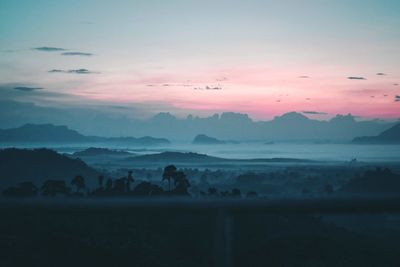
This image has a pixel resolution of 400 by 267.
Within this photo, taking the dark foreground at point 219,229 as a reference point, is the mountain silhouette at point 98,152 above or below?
above

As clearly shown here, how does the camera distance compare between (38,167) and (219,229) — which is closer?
(219,229)

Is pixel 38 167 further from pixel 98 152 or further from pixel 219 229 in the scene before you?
pixel 219 229

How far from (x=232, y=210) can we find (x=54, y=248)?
150 cm

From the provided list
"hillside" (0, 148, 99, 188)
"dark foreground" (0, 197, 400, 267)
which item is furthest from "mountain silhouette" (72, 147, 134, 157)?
"dark foreground" (0, 197, 400, 267)

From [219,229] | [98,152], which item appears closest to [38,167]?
[98,152]

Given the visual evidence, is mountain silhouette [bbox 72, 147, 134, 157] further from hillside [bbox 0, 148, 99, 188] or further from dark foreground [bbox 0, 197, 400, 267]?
dark foreground [bbox 0, 197, 400, 267]

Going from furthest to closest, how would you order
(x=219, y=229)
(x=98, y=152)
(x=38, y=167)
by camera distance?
1. (x=98, y=152)
2. (x=38, y=167)
3. (x=219, y=229)

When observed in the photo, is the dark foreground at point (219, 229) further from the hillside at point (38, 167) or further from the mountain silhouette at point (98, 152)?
the mountain silhouette at point (98, 152)

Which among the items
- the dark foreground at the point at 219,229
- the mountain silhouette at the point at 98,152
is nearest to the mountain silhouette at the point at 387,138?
the mountain silhouette at the point at 98,152

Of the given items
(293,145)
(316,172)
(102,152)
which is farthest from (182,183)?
(293,145)

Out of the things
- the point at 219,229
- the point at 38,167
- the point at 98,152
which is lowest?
the point at 38,167

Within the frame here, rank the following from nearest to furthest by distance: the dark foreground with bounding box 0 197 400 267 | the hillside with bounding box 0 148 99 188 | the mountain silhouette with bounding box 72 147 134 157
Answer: the dark foreground with bounding box 0 197 400 267 < the hillside with bounding box 0 148 99 188 < the mountain silhouette with bounding box 72 147 134 157

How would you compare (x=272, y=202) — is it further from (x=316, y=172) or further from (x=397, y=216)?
(x=316, y=172)

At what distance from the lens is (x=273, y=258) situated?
115 inches
